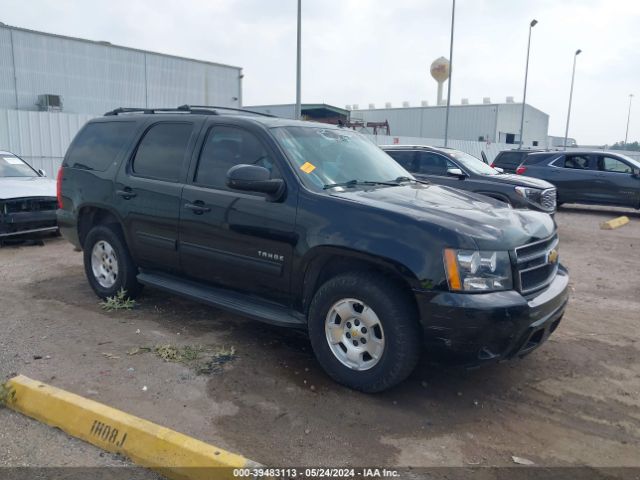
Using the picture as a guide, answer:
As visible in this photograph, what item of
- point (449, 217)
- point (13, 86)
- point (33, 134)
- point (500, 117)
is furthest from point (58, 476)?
point (500, 117)

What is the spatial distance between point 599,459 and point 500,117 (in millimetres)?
45987

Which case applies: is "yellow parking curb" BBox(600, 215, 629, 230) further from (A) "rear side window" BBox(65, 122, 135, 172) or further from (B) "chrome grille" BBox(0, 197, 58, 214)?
(B) "chrome grille" BBox(0, 197, 58, 214)

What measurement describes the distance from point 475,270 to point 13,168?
921 centimetres

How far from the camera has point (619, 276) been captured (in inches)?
294

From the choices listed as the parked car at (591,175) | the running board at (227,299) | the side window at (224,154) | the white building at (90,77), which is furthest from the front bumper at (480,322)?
the white building at (90,77)

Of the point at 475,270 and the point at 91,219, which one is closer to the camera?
the point at 475,270

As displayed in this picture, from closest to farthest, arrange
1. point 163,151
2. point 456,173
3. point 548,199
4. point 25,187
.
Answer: point 163,151 < point 25,187 < point 456,173 < point 548,199

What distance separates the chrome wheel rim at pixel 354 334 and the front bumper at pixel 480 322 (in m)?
0.38

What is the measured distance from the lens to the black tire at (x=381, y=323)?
11.5ft

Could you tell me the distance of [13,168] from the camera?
973 cm

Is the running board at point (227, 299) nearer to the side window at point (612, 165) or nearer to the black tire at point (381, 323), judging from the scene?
the black tire at point (381, 323)

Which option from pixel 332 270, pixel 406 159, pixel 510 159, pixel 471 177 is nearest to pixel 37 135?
pixel 406 159

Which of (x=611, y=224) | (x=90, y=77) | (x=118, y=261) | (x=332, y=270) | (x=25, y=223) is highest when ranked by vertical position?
(x=90, y=77)

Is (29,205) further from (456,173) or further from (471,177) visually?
(471,177)
